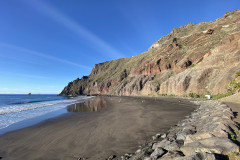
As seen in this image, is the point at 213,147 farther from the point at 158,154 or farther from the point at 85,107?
the point at 85,107

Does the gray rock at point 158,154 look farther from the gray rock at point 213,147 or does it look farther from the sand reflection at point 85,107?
the sand reflection at point 85,107

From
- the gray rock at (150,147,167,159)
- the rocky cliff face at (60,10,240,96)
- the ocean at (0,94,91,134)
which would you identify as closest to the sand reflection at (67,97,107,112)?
the ocean at (0,94,91,134)

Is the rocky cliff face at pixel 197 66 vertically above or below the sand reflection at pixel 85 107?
above

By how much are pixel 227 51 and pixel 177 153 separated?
48.0 m

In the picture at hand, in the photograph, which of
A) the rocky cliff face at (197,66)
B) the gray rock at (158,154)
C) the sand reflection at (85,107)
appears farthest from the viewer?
the rocky cliff face at (197,66)

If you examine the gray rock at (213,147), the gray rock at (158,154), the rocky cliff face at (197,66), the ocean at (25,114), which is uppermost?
the rocky cliff face at (197,66)

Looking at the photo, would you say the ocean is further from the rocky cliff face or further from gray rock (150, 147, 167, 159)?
the rocky cliff face

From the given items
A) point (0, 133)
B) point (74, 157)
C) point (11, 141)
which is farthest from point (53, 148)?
point (0, 133)

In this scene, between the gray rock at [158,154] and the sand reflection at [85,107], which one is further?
the sand reflection at [85,107]

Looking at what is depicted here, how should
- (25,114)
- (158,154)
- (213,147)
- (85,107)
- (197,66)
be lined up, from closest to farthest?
(213,147)
(158,154)
(25,114)
(85,107)
(197,66)

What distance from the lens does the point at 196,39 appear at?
64625mm

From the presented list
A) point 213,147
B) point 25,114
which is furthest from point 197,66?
point 25,114

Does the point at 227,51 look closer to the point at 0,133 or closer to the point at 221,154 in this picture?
the point at 221,154

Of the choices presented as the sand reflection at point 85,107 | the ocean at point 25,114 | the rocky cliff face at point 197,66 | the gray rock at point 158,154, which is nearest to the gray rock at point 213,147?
the gray rock at point 158,154
